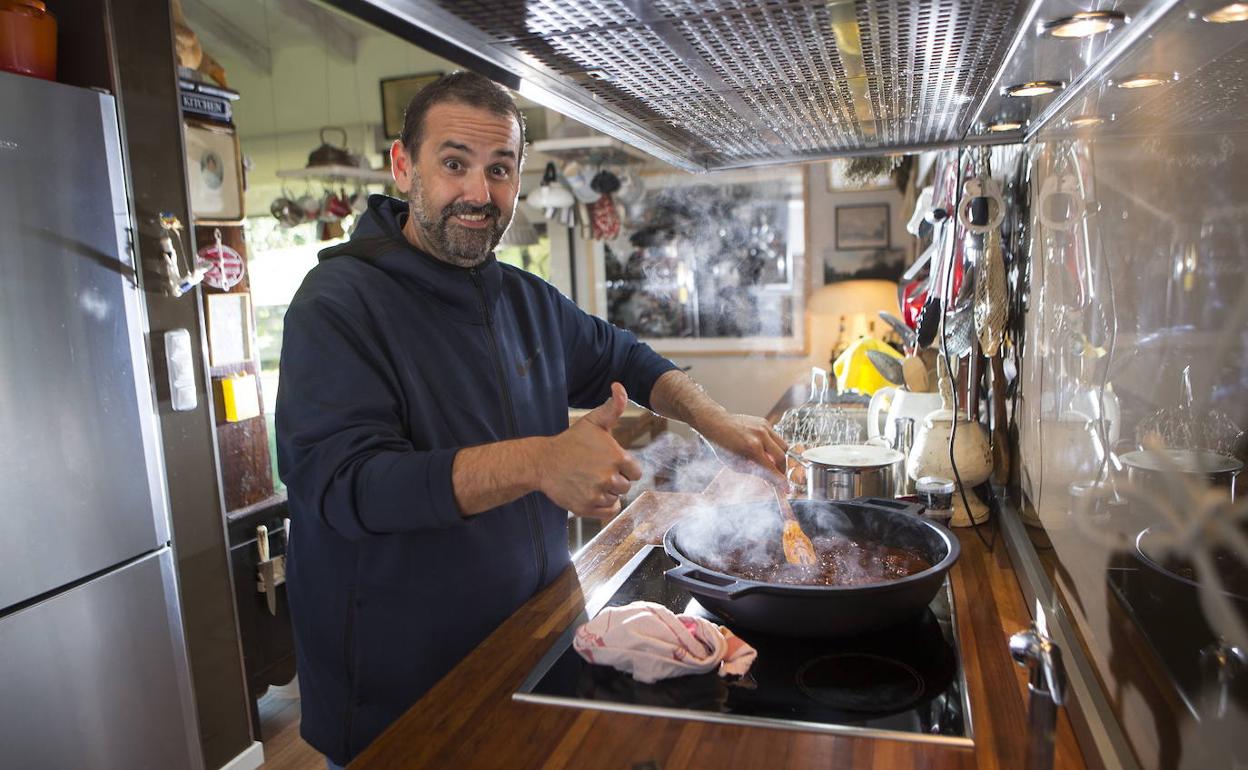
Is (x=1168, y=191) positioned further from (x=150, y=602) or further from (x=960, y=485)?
(x=150, y=602)

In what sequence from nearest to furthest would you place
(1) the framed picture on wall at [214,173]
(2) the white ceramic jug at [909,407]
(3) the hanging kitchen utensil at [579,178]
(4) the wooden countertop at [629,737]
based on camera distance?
(4) the wooden countertop at [629,737] < (2) the white ceramic jug at [909,407] < (1) the framed picture on wall at [214,173] < (3) the hanging kitchen utensil at [579,178]

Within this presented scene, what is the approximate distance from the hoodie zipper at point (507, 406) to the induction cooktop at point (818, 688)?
23 cm

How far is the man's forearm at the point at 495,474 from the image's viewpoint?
43.6 inches

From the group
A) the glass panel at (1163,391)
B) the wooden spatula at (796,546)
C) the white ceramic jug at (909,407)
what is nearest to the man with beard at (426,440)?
the wooden spatula at (796,546)

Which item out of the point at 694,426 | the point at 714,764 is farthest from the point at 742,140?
the point at 714,764

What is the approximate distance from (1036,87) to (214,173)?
2427 millimetres

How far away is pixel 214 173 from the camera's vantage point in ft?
8.70

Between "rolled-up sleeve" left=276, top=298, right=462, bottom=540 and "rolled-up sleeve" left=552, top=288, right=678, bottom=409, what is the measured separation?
2.02 ft

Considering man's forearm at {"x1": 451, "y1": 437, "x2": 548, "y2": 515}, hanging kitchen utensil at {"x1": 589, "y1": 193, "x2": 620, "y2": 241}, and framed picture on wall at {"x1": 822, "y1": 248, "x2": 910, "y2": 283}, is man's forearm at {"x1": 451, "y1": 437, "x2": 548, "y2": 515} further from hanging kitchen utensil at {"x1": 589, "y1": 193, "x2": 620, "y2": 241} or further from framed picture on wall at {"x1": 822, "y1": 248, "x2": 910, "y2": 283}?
framed picture on wall at {"x1": 822, "y1": 248, "x2": 910, "y2": 283}

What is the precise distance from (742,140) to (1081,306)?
2.31 ft

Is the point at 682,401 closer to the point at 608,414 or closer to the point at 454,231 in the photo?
the point at 454,231

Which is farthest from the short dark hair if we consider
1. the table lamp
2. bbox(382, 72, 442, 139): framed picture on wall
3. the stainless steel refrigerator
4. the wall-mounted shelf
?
bbox(382, 72, 442, 139): framed picture on wall

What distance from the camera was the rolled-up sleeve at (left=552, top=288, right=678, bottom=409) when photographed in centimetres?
192

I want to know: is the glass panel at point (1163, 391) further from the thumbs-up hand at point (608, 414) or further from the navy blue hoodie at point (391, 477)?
the navy blue hoodie at point (391, 477)
